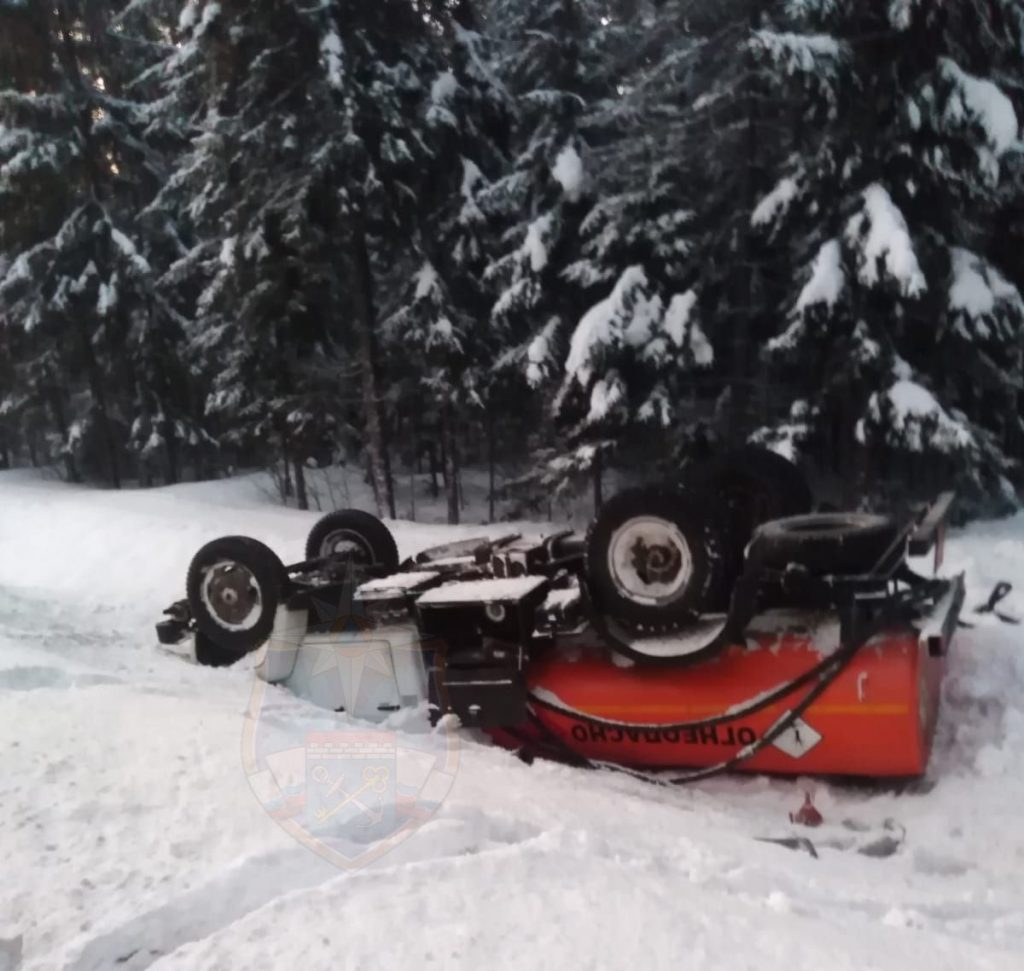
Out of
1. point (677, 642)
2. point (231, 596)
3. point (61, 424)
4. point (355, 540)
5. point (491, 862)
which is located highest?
point (61, 424)

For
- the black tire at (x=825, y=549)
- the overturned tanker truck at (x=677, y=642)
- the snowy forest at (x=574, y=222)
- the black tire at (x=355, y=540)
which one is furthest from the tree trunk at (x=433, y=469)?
the black tire at (x=825, y=549)

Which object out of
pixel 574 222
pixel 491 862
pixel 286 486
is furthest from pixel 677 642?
pixel 286 486

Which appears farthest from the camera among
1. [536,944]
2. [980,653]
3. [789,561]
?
[980,653]

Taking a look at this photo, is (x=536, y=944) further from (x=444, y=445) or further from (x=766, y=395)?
(x=444, y=445)

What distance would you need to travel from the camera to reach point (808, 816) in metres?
4.16

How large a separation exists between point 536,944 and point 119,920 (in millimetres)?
1171

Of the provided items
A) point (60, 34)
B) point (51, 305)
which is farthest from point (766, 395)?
point (60, 34)

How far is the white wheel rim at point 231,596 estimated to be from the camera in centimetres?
594

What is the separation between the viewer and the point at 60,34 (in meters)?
19.1

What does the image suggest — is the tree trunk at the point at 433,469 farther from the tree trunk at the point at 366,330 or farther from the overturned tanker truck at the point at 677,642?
the overturned tanker truck at the point at 677,642

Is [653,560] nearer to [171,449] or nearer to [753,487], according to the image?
[753,487]

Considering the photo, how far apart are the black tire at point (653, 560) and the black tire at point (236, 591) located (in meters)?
2.26

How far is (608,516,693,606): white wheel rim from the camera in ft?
15.6

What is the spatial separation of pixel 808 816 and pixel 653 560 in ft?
4.89
